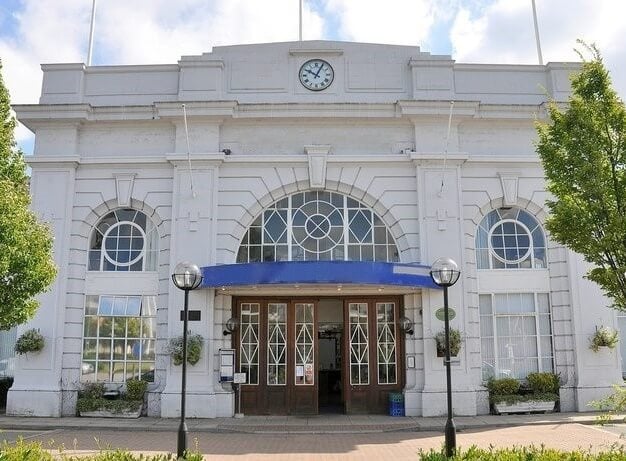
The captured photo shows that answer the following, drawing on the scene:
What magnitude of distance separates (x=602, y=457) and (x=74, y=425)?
12.6m

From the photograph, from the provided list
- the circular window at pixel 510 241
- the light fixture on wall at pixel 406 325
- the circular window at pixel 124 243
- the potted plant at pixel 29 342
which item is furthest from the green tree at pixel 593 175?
the potted plant at pixel 29 342

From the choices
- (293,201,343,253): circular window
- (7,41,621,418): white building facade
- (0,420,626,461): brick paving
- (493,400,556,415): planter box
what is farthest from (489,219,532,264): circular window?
(0,420,626,461): brick paving

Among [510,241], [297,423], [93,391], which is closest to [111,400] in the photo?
[93,391]

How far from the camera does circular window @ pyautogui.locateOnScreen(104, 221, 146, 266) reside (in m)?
18.5

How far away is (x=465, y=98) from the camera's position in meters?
19.0

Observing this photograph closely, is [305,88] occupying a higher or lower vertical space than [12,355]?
higher

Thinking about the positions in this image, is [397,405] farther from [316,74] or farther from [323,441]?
[316,74]

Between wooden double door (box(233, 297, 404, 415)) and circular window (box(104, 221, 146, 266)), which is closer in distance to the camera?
wooden double door (box(233, 297, 404, 415))

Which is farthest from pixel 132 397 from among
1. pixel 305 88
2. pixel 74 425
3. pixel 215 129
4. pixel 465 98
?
pixel 465 98

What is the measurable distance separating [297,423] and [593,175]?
945cm

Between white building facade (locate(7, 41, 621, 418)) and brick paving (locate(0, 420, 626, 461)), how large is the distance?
2446 millimetres

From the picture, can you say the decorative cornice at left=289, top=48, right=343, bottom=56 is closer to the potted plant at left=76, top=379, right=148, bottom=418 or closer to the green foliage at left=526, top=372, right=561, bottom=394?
the potted plant at left=76, top=379, right=148, bottom=418

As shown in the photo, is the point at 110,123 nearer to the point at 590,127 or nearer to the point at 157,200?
the point at 157,200

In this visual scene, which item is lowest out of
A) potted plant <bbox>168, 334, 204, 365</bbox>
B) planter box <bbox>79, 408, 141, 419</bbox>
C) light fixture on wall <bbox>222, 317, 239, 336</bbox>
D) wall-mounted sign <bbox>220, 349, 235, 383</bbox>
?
planter box <bbox>79, 408, 141, 419</bbox>
